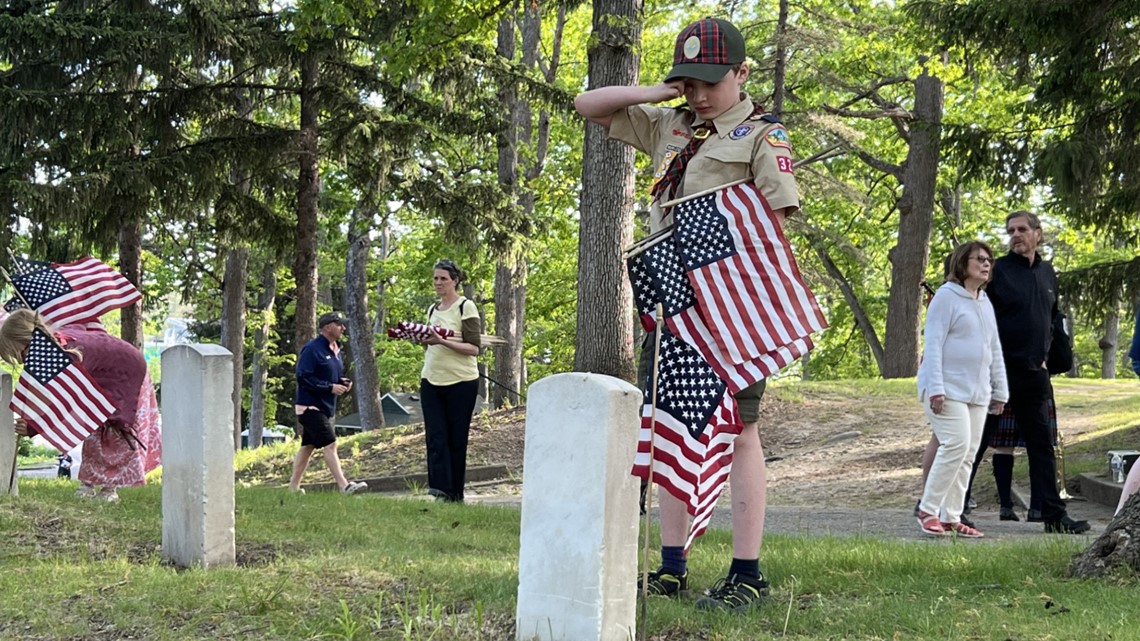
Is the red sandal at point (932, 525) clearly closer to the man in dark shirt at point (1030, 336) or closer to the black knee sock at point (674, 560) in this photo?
the man in dark shirt at point (1030, 336)

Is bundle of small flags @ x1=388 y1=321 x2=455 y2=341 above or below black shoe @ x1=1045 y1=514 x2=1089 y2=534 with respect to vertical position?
above

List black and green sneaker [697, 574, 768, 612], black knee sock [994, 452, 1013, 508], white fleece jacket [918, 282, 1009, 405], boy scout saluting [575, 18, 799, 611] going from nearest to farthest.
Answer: black and green sneaker [697, 574, 768, 612] → boy scout saluting [575, 18, 799, 611] → white fleece jacket [918, 282, 1009, 405] → black knee sock [994, 452, 1013, 508]

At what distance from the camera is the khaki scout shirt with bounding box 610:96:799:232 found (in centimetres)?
507

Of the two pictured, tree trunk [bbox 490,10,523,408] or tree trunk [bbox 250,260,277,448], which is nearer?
tree trunk [bbox 490,10,523,408]

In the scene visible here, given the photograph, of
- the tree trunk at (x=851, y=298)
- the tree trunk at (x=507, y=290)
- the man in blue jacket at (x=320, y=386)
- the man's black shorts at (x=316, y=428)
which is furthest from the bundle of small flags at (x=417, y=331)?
the tree trunk at (x=851, y=298)

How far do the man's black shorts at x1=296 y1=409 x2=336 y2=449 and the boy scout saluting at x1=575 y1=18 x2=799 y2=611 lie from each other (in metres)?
7.85

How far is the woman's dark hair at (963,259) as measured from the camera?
28.7ft

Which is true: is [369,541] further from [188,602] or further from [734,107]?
[734,107]

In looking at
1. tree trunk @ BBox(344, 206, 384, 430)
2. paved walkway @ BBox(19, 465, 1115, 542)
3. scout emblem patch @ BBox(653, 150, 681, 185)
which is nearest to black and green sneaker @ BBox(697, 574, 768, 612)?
scout emblem patch @ BBox(653, 150, 681, 185)

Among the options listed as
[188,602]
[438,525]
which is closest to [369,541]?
[438,525]

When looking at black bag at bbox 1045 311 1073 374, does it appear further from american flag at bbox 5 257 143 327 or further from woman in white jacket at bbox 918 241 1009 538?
american flag at bbox 5 257 143 327

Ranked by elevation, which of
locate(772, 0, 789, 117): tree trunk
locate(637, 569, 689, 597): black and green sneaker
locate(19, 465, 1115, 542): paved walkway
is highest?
locate(772, 0, 789, 117): tree trunk

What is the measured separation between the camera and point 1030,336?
9.42 m

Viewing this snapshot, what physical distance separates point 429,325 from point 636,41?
4242 millimetres
